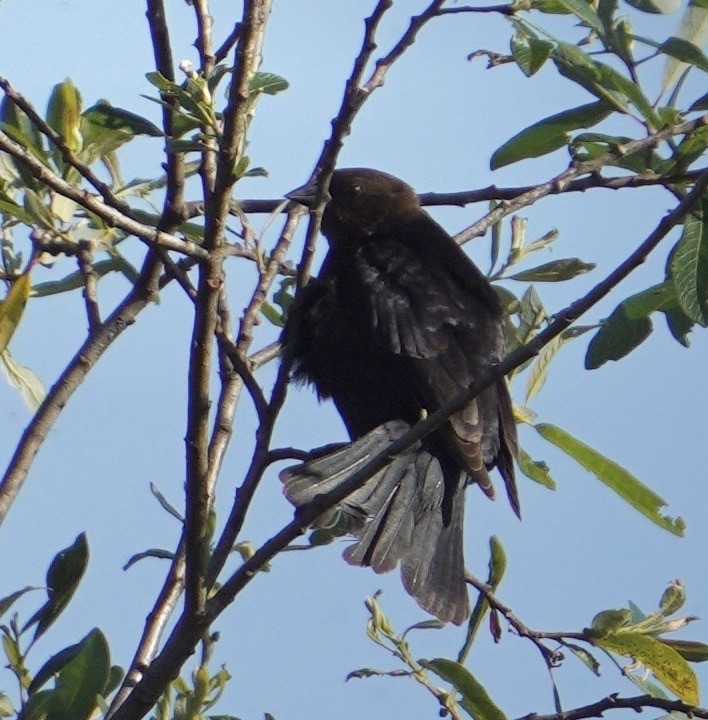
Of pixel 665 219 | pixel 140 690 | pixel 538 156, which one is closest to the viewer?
pixel 665 219

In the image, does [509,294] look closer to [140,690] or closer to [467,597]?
[467,597]

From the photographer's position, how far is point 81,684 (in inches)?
80.0

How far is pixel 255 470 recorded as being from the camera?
1979mm

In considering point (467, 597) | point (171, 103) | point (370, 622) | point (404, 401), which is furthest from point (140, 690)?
point (404, 401)

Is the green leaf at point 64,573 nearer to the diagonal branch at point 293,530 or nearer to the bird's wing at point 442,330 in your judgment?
the diagonal branch at point 293,530

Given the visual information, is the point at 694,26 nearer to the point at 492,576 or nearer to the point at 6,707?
the point at 492,576

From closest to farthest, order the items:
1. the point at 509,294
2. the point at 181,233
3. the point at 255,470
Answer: the point at 255,470
the point at 181,233
the point at 509,294

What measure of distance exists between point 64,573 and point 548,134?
1317mm

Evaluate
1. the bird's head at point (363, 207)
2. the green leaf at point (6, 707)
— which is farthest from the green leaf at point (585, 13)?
the bird's head at point (363, 207)

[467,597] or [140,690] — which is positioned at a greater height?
[467,597]

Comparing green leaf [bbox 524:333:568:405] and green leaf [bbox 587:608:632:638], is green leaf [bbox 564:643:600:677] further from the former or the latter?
green leaf [bbox 524:333:568:405]

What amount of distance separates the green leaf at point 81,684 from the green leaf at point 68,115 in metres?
0.95

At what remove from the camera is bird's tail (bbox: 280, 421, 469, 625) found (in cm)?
263

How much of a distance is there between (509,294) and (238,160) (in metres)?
1.64
